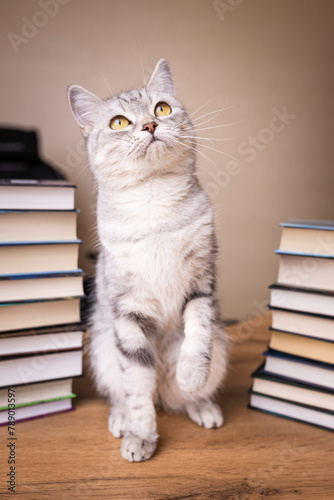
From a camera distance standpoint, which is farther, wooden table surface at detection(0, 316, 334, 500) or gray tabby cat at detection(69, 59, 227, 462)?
gray tabby cat at detection(69, 59, 227, 462)

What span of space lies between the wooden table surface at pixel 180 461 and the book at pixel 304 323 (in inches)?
8.2

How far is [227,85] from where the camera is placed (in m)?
1.47

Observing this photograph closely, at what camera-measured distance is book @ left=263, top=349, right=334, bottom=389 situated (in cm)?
91

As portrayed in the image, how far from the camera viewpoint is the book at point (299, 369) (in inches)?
35.8

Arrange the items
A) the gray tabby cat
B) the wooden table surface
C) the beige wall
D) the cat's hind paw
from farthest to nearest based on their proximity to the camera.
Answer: the beige wall < the cat's hind paw < the gray tabby cat < the wooden table surface

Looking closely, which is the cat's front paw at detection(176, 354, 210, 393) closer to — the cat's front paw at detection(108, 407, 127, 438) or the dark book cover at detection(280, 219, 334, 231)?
the cat's front paw at detection(108, 407, 127, 438)

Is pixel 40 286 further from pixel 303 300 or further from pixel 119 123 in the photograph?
pixel 303 300

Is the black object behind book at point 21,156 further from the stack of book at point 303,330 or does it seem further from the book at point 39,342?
the stack of book at point 303,330

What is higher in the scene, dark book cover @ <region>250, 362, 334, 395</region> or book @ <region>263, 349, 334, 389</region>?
book @ <region>263, 349, 334, 389</region>

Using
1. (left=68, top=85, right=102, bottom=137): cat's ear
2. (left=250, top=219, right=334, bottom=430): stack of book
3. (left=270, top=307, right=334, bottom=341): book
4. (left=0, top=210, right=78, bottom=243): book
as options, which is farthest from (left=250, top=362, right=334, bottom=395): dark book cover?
(left=68, top=85, right=102, bottom=137): cat's ear

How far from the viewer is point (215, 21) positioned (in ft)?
4.58

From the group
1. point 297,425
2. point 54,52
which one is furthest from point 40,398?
point 54,52

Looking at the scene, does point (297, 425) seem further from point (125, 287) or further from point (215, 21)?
point (215, 21)

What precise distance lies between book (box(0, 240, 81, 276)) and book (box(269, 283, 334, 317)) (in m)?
0.46
